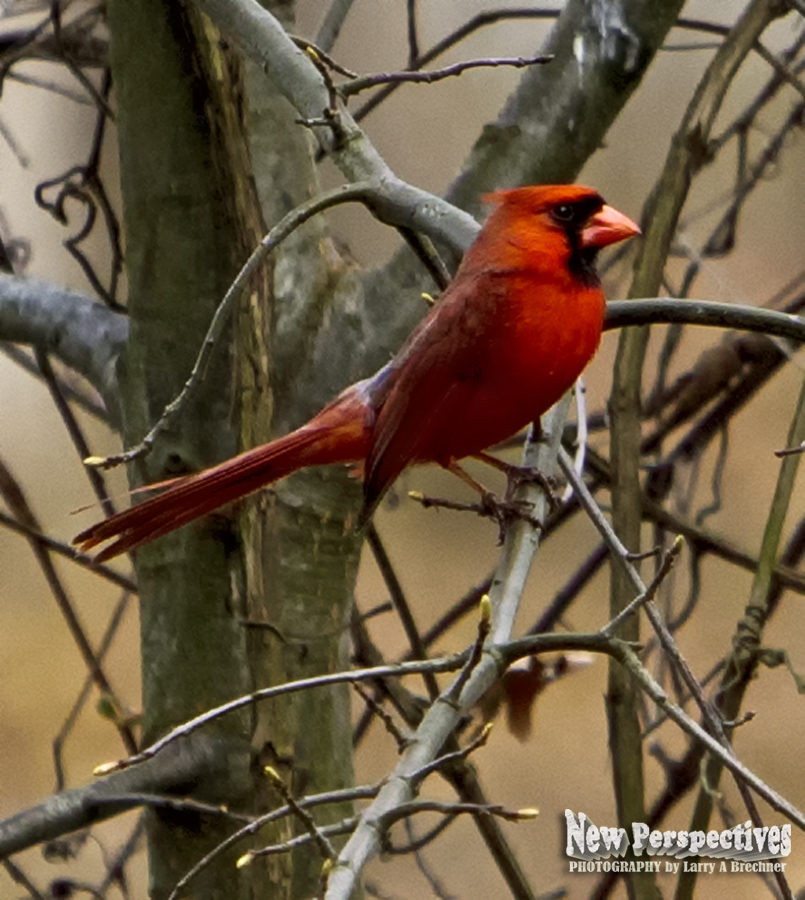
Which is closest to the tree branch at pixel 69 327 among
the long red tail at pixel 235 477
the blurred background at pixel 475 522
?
the long red tail at pixel 235 477

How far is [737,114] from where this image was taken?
249 cm

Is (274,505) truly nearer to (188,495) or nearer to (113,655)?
(188,495)

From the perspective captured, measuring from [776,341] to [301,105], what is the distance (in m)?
1.20

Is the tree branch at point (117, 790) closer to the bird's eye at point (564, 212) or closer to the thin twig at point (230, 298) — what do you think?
the thin twig at point (230, 298)

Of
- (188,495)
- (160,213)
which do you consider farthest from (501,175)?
(188,495)

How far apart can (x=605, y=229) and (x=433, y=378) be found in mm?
253

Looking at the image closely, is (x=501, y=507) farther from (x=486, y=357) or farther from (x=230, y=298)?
(x=230, y=298)

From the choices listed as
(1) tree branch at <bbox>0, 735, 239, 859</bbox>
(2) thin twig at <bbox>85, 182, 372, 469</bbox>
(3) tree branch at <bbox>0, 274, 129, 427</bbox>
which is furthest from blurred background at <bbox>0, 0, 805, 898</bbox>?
(2) thin twig at <bbox>85, 182, 372, 469</bbox>

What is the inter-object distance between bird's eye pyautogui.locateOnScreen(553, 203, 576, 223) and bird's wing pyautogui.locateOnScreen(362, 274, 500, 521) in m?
0.13

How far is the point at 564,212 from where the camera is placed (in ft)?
4.77

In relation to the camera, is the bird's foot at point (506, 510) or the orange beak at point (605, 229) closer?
the bird's foot at point (506, 510)

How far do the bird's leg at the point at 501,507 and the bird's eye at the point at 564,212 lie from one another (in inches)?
11.6

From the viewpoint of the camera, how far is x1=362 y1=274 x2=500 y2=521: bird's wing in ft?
4.53

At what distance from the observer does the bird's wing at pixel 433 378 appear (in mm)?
1382
